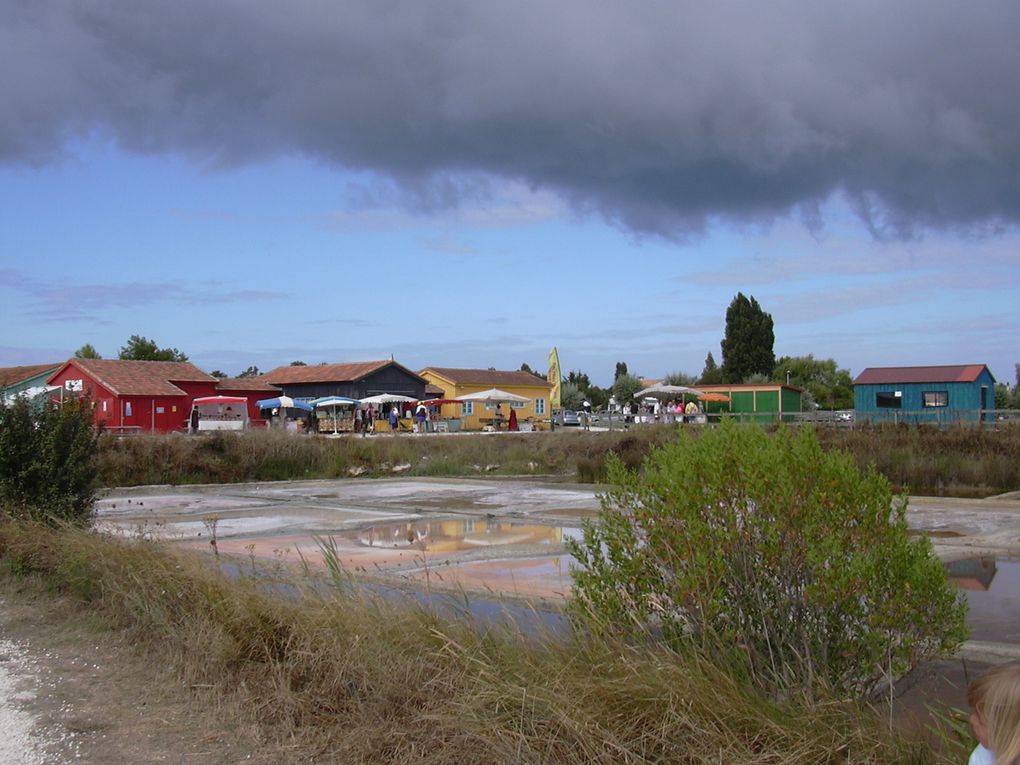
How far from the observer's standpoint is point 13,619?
7418 millimetres

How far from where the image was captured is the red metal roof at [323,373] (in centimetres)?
5850

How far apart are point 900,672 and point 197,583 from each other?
4424mm

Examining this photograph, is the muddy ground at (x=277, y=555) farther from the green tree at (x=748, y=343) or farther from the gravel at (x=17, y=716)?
the green tree at (x=748, y=343)

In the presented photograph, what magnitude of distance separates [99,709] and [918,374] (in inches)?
1831

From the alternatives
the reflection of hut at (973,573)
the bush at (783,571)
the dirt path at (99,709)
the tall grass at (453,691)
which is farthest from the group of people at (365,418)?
the bush at (783,571)

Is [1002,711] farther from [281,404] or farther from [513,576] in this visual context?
[281,404]

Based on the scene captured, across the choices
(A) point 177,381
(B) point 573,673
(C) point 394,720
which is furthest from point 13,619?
(A) point 177,381

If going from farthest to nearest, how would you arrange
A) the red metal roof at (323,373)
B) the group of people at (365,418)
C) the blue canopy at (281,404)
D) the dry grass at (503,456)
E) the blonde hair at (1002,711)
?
1. the red metal roof at (323,373)
2. the group of people at (365,418)
3. the blue canopy at (281,404)
4. the dry grass at (503,456)
5. the blonde hair at (1002,711)

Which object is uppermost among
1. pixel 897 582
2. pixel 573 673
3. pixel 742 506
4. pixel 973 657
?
pixel 742 506

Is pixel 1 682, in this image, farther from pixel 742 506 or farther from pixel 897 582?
pixel 897 582

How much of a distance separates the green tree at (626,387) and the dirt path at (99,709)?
2881 inches

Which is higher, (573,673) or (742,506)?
(742,506)

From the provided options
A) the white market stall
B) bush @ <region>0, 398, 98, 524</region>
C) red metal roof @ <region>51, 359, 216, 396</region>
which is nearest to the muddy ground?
bush @ <region>0, 398, 98, 524</region>

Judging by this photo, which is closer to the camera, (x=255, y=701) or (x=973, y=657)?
(x=255, y=701)
